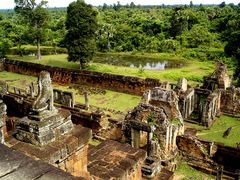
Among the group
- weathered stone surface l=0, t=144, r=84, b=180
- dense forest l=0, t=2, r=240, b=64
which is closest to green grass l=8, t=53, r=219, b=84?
dense forest l=0, t=2, r=240, b=64

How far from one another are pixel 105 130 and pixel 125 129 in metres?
2.18

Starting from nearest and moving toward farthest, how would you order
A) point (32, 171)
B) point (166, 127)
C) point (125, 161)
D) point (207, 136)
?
point (32, 171)
point (125, 161)
point (166, 127)
point (207, 136)

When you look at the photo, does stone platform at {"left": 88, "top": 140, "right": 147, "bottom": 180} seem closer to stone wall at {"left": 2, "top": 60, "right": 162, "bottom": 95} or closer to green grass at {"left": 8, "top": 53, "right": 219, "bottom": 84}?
stone wall at {"left": 2, "top": 60, "right": 162, "bottom": 95}

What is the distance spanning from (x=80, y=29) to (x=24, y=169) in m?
23.3

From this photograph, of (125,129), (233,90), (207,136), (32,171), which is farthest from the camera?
(233,90)

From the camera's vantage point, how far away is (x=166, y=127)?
1112cm

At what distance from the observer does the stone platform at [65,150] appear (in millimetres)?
3899

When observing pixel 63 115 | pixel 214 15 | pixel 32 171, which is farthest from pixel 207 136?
pixel 214 15

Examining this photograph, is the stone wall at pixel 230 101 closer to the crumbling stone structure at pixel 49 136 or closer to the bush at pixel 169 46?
the crumbling stone structure at pixel 49 136

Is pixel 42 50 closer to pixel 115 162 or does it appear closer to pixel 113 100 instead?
pixel 113 100

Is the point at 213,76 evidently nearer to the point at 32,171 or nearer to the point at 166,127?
the point at 166,127

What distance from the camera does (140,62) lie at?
136 feet

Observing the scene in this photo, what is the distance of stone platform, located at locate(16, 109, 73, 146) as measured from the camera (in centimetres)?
408

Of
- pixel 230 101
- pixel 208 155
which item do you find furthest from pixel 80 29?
pixel 208 155
